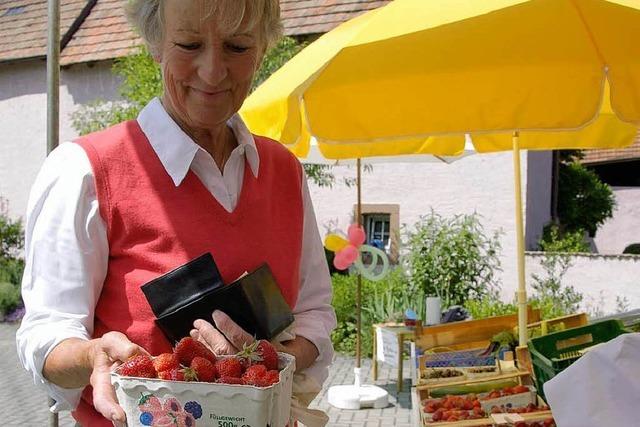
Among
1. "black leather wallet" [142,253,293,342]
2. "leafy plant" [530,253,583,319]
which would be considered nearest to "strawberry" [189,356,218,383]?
"black leather wallet" [142,253,293,342]

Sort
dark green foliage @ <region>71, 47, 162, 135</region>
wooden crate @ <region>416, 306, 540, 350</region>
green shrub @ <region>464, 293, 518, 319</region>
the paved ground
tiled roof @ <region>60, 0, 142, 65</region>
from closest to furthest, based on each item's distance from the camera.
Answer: wooden crate @ <region>416, 306, 540, 350</region>
the paved ground
green shrub @ <region>464, 293, 518, 319</region>
dark green foliage @ <region>71, 47, 162, 135</region>
tiled roof @ <region>60, 0, 142, 65</region>

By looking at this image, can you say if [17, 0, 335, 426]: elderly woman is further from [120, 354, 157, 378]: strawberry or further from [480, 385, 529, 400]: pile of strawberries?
[480, 385, 529, 400]: pile of strawberries

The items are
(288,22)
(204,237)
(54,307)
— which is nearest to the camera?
(54,307)

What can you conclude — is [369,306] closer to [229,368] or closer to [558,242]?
[558,242]

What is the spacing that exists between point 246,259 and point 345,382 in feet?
22.4

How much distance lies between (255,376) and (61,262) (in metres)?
0.41

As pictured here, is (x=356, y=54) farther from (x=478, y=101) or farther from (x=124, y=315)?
(x=124, y=315)

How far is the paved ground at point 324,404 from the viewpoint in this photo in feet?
22.5

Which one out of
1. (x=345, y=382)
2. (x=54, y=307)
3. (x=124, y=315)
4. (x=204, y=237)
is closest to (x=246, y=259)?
(x=204, y=237)

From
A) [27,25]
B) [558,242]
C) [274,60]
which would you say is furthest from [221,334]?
[27,25]

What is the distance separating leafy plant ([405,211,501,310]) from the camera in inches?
374

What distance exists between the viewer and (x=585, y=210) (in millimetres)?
13094

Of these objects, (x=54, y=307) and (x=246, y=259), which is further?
(x=246, y=259)

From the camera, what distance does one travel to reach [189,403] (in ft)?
4.09
